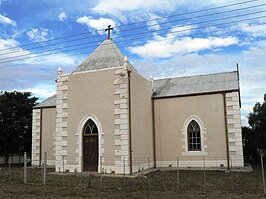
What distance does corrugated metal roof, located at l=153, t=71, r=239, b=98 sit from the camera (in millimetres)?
18141

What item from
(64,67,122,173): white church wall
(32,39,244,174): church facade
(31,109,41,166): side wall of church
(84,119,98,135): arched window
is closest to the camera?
(64,67,122,173): white church wall

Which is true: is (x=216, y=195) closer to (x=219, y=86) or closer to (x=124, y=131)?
(x=124, y=131)

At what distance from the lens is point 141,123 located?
1689cm

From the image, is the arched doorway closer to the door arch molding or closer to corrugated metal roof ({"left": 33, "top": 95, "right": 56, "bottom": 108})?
the door arch molding

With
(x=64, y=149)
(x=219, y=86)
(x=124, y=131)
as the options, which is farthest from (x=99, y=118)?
(x=219, y=86)

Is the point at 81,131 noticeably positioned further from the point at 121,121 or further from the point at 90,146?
the point at 121,121

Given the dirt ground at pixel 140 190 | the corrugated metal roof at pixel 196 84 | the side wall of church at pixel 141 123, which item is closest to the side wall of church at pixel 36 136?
the side wall of church at pixel 141 123

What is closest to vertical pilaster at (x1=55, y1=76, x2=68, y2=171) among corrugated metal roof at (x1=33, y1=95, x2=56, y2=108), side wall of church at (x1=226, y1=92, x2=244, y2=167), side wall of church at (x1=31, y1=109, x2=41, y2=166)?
corrugated metal roof at (x1=33, y1=95, x2=56, y2=108)

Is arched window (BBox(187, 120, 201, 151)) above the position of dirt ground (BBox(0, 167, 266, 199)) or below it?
above

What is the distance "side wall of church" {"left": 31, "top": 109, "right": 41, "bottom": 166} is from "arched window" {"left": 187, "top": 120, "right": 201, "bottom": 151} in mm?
10869

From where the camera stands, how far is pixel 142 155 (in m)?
16.6

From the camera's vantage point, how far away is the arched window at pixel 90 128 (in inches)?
635

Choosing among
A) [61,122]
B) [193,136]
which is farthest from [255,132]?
[61,122]

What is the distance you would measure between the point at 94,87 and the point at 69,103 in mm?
1833
